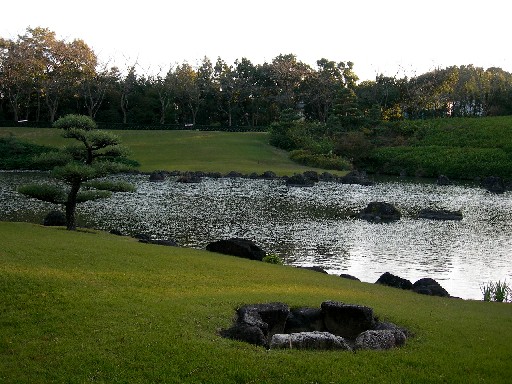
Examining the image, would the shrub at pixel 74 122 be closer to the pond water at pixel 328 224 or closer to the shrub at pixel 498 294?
the pond water at pixel 328 224

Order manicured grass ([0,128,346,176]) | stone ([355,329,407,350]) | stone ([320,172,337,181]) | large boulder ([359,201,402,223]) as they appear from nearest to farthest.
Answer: stone ([355,329,407,350]) → large boulder ([359,201,402,223]) → stone ([320,172,337,181]) → manicured grass ([0,128,346,176])

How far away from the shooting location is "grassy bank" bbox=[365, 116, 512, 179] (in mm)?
69188

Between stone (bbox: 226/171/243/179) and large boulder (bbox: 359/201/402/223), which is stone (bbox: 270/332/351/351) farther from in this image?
stone (bbox: 226/171/243/179)

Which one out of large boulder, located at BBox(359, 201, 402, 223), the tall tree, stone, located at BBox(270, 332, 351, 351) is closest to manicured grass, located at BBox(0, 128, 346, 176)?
the tall tree

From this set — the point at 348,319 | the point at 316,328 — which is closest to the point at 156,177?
the point at 316,328

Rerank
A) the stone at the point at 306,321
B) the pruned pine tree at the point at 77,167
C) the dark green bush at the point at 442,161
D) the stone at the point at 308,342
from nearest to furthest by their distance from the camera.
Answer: the stone at the point at 308,342, the stone at the point at 306,321, the pruned pine tree at the point at 77,167, the dark green bush at the point at 442,161

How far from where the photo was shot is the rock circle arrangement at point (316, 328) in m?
9.43

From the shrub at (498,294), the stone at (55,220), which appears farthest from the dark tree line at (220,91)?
the shrub at (498,294)

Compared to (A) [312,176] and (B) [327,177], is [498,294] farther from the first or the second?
(B) [327,177]

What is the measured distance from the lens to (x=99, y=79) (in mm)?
94188

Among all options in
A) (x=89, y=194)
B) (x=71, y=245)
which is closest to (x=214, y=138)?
(x=89, y=194)

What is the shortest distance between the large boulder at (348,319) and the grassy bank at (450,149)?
61174 mm

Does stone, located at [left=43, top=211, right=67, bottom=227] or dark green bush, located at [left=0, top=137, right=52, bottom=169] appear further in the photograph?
dark green bush, located at [left=0, top=137, right=52, bottom=169]

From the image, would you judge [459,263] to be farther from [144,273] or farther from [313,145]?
[313,145]
